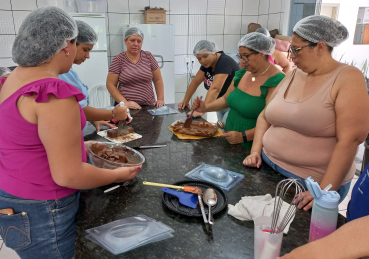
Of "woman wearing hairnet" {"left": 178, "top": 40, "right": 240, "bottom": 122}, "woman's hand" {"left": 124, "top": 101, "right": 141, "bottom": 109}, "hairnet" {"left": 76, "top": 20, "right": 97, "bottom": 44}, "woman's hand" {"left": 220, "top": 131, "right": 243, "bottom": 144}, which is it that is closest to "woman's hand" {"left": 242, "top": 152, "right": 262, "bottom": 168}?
"woman's hand" {"left": 220, "top": 131, "right": 243, "bottom": 144}

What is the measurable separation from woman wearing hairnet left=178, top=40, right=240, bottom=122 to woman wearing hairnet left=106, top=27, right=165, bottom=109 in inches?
18.0

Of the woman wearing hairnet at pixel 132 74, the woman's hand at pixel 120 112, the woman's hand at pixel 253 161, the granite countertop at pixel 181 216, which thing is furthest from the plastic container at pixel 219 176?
the woman wearing hairnet at pixel 132 74

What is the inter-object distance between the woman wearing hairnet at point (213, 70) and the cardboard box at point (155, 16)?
1.53m

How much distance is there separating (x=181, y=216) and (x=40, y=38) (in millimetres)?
805

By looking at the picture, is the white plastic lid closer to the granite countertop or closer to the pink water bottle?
the pink water bottle

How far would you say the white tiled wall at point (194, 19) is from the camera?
176 inches

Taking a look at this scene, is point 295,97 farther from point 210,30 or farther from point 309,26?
point 210,30

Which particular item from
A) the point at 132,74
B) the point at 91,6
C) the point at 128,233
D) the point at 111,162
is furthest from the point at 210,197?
the point at 91,6

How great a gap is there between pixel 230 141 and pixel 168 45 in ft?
9.63

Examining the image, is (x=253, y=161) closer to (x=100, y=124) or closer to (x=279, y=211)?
(x=279, y=211)

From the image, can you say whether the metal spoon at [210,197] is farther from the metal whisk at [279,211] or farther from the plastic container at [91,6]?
the plastic container at [91,6]

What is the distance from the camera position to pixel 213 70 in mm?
3137

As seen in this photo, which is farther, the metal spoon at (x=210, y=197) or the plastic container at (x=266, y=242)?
the metal spoon at (x=210, y=197)

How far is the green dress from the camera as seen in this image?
192cm
